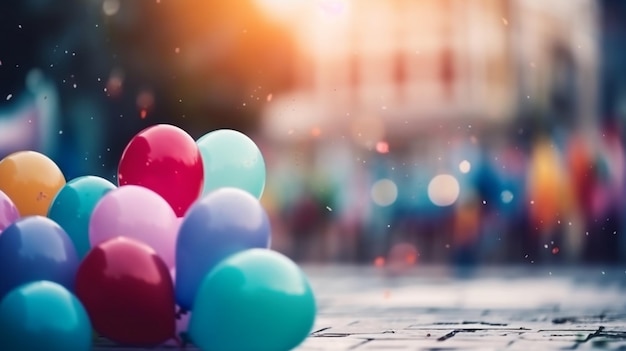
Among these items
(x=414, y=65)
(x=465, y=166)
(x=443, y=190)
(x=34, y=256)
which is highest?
(x=414, y=65)

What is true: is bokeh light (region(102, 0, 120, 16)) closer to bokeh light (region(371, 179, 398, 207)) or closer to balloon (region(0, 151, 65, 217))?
bokeh light (region(371, 179, 398, 207))

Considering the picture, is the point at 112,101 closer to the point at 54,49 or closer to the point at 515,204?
the point at 54,49

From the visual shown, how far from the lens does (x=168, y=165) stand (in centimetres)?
624

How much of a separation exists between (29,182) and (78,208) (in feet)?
2.22

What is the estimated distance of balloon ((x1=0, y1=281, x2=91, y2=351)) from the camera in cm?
525

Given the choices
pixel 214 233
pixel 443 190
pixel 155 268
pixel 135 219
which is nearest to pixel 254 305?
pixel 214 233

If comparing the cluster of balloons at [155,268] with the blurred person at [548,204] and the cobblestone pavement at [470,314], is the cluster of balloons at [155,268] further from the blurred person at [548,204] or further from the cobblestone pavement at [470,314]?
the blurred person at [548,204]

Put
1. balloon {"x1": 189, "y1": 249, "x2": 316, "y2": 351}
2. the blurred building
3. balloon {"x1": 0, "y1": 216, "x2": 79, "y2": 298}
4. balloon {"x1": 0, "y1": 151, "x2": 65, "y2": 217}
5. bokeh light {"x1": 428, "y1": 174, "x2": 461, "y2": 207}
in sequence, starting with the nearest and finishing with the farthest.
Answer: balloon {"x1": 189, "y1": 249, "x2": 316, "y2": 351}
balloon {"x1": 0, "y1": 216, "x2": 79, "y2": 298}
balloon {"x1": 0, "y1": 151, "x2": 65, "y2": 217}
bokeh light {"x1": 428, "y1": 174, "x2": 461, "y2": 207}
the blurred building

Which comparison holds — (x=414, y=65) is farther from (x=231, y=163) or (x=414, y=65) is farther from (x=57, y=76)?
→ (x=231, y=163)

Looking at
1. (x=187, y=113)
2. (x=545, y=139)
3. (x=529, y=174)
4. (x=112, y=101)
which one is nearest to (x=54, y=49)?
(x=112, y=101)

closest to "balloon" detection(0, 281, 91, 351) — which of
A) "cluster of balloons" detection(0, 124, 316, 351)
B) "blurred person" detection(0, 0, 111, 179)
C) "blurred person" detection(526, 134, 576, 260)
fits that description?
"cluster of balloons" detection(0, 124, 316, 351)

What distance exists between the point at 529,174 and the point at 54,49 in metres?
11.7

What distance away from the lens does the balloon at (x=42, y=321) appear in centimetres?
525

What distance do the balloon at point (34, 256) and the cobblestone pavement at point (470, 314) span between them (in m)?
0.62
